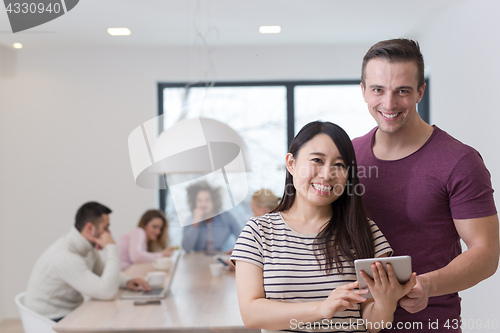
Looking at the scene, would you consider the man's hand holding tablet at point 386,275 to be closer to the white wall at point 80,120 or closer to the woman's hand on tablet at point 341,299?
the woman's hand on tablet at point 341,299

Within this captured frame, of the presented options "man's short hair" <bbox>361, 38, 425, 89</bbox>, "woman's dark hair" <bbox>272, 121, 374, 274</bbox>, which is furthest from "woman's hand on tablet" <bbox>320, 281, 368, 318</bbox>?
"man's short hair" <bbox>361, 38, 425, 89</bbox>

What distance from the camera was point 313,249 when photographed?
1156mm

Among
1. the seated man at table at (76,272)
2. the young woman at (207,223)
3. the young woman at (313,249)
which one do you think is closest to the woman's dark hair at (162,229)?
the young woman at (207,223)

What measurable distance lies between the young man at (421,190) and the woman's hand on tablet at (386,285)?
108 mm

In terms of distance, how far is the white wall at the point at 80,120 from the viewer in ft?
13.2

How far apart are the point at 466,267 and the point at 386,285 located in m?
0.30

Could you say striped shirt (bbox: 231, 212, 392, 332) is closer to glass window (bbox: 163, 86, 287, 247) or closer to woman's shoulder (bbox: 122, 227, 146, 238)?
woman's shoulder (bbox: 122, 227, 146, 238)

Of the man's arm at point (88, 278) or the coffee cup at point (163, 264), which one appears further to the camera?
the coffee cup at point (163, 264)

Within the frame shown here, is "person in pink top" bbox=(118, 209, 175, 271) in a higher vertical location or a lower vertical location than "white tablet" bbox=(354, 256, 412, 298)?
lower

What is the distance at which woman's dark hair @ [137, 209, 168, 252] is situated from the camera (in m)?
3.64

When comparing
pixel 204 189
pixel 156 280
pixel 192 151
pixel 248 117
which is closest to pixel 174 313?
pixel 156 280

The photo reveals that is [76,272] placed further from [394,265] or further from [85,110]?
[85,110]

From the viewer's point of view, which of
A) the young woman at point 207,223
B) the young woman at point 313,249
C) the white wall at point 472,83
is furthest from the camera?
the young woman at point 207,223

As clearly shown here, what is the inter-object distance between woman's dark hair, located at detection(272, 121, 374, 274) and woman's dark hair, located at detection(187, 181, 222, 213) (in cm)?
294
